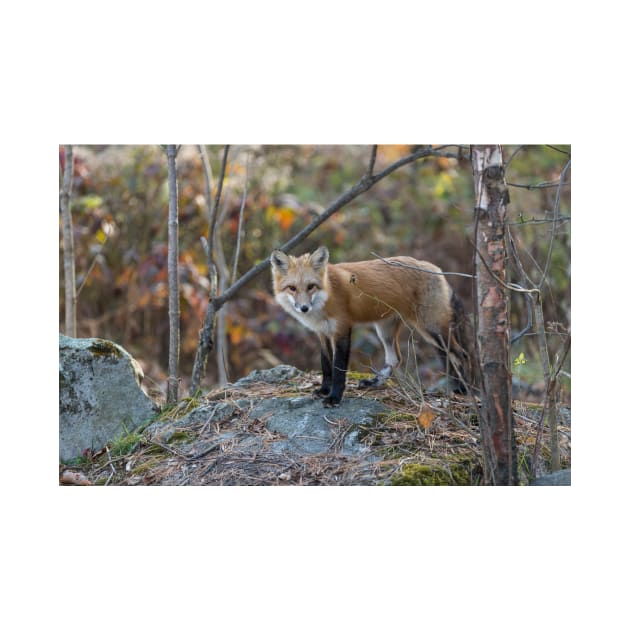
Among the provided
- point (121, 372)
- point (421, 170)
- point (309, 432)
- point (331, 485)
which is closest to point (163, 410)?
point (121, 372)

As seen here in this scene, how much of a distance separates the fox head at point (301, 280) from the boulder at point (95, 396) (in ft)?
3.69

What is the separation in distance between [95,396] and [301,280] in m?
1.51

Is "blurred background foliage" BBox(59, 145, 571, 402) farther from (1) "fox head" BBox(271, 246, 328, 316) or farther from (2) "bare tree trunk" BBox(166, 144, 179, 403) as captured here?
(1) "fox head" BBox(271, 246, 328, 316)

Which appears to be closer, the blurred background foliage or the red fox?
the red fox

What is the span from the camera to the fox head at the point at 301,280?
4426 mm

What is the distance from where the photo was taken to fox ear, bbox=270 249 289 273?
4465 mm

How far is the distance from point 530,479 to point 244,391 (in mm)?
1960

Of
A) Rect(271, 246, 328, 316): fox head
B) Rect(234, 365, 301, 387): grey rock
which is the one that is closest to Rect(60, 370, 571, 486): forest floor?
Rect(234, 365, 301, 387): grey rock

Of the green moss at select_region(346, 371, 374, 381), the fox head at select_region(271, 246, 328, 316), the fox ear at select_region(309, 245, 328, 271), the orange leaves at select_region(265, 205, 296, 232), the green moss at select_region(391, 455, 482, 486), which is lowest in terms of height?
the green moss at select_region(391, 455, 482, 486)

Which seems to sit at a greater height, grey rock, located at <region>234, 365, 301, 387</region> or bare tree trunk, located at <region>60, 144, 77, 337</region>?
bare tree trunk, located at <region>60, 144, 77, 337</region>

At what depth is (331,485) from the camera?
Answer: 3.70m

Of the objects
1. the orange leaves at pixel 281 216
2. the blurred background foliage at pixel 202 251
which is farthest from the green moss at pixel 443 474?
the orange leaves at pixel 281 216

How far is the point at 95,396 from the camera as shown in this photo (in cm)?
434

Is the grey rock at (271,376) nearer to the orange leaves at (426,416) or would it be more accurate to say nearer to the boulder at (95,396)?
the boulder at (95,396)
